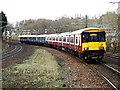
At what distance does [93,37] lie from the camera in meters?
14.3

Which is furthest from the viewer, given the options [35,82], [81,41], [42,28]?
[42,28]

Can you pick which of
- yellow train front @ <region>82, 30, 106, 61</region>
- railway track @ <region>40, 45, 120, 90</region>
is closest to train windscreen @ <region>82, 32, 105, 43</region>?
yellow train front @ <region>82, 30, 106, 61</region>

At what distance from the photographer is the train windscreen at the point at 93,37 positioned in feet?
46.5

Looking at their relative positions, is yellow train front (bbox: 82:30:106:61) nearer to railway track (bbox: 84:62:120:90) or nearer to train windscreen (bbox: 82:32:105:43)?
train windscreen (bbox: 82:32:105:43)

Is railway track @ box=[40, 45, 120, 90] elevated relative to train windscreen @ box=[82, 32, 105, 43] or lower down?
lower down

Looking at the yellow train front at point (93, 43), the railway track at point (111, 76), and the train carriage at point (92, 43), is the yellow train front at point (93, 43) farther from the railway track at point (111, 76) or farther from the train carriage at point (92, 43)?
the railway track at point (111, 76)

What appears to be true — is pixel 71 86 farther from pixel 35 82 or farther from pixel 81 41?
pixel 81 41

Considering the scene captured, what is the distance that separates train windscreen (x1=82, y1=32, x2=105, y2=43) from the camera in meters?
14.2

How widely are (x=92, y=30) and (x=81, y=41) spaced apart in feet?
4.51

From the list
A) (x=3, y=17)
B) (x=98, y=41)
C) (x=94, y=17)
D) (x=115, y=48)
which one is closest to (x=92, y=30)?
(x=98, y=41)

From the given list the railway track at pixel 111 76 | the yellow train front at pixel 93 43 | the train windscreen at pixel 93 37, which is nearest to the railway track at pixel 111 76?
the railway track at pixel 111 76

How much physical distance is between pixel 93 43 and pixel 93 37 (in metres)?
0.53

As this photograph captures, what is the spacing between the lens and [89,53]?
14273 mm

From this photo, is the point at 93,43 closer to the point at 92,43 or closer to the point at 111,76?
the point at 92,43
